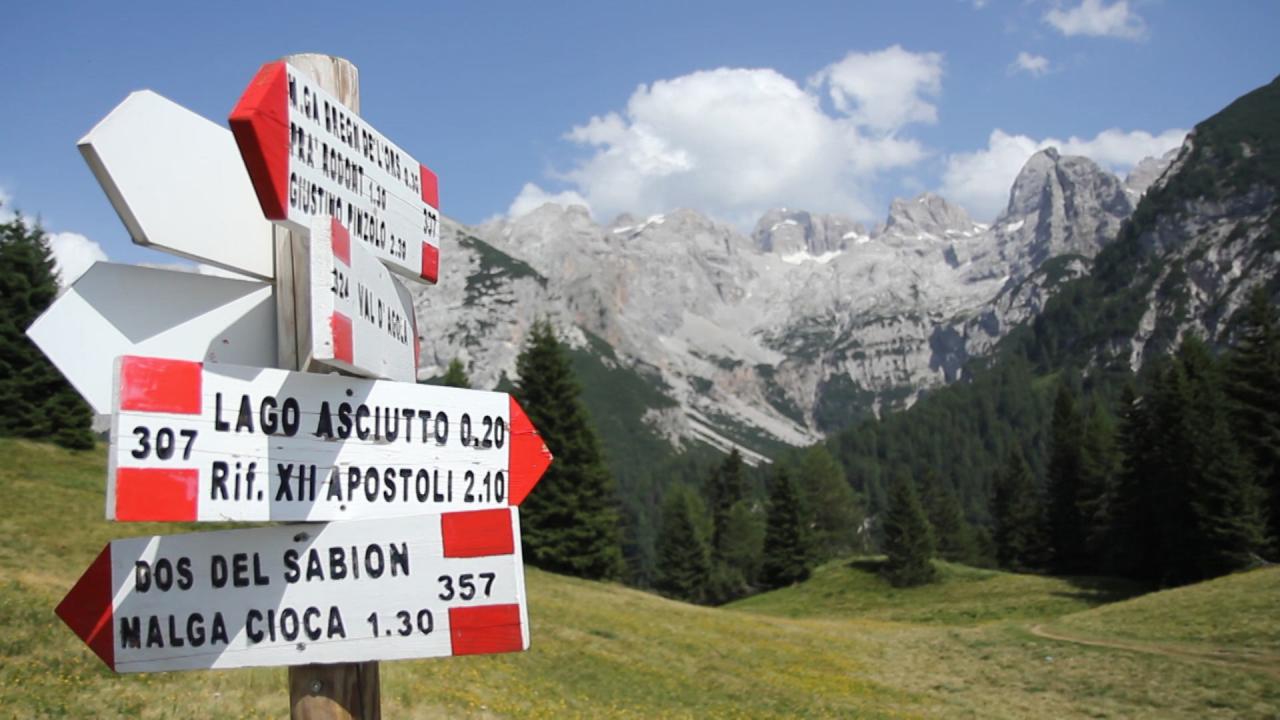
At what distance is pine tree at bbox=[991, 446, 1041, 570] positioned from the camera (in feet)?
288

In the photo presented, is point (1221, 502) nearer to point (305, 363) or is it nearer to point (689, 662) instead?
point (689, 662)

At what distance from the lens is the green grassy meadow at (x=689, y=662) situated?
11.7m

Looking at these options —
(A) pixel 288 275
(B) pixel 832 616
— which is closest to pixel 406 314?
(A) pixel 288 275

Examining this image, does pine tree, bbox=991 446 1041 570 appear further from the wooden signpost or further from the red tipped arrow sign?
the wooden signpost

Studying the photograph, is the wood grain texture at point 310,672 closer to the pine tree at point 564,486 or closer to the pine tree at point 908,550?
the pine tree at point 564,486

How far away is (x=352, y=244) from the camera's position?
3.98m

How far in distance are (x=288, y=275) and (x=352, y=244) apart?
1.84 feet

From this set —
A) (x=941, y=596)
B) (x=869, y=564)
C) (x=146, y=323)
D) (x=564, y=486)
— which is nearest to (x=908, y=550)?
(x=941, y=596)

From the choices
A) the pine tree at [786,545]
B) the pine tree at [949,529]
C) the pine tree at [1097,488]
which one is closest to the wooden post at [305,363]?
the pine tree at [1097,488]

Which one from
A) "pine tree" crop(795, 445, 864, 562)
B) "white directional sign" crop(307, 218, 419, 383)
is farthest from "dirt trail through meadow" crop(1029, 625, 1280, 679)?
"pine tree" crop(795, 445, 864, 562)

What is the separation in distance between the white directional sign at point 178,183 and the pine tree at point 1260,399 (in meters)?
56.4

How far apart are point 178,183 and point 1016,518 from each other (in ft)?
329

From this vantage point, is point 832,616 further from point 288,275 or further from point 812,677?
point 288,275

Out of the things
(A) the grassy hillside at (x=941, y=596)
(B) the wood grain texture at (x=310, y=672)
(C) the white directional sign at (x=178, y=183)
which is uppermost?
(C) the white directional sign at (x=178, y=183)
